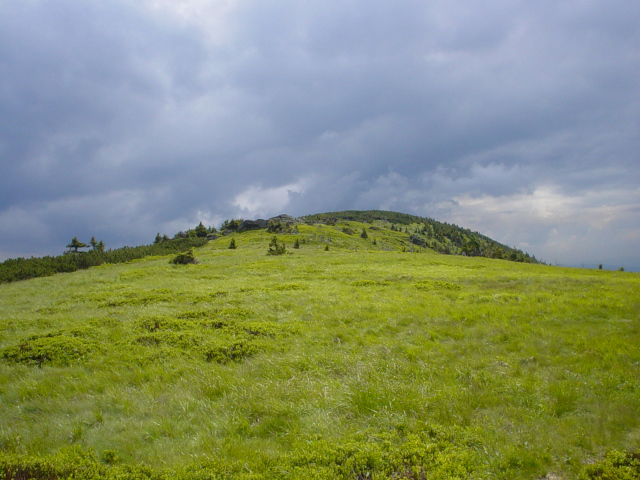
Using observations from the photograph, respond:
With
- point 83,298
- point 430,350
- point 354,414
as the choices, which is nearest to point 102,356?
point 354,414

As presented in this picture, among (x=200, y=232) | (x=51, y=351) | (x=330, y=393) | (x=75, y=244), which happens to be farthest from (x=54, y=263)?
(x=200, y=232)

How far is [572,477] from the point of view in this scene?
5004 mm

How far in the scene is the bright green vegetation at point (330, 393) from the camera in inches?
212

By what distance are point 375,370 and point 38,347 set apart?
13364 millimetres

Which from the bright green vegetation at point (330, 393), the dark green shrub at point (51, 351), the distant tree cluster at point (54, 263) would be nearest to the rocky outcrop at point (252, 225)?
the distant tree cluster at point (54, 263)

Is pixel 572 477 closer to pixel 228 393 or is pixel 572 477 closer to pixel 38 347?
pixel 228 393

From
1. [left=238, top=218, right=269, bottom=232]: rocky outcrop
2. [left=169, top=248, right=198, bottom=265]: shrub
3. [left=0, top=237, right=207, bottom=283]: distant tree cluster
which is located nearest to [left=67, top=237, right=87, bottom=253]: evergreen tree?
[left=0, top=237, right=207, bottom=283]: distant tree cluster

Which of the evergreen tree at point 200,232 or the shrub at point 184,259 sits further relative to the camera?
the evergreen tree at point 200,232

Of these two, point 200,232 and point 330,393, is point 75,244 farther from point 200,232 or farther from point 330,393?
point 330,393

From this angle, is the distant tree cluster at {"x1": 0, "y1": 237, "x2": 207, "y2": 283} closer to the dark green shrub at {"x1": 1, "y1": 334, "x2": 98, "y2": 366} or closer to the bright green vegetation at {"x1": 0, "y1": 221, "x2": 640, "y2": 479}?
the bright green vegetation at {"x1": 0, "y1": 221, "x2": 640, "y2": 479}

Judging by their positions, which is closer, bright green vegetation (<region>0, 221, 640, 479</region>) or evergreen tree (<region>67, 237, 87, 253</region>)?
bright green vegetation (<region>0, 221, 640, 479</region>)

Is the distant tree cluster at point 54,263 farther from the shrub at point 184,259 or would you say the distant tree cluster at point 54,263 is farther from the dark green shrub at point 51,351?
the dark green shrub at point 51,351

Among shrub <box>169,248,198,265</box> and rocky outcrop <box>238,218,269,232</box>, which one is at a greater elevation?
rocky outcrop <box>238,218,269,232</box>

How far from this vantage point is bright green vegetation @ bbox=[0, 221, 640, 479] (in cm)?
538
